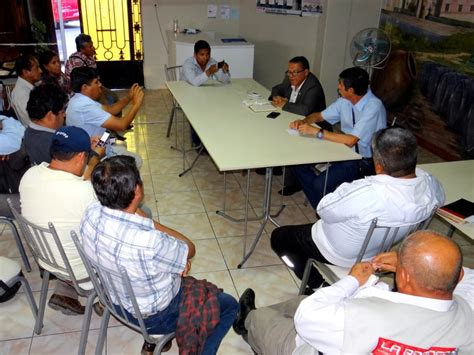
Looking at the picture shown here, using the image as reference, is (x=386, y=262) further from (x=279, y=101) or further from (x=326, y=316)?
(x=279, y=101)

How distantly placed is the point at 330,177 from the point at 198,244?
104 centimetres

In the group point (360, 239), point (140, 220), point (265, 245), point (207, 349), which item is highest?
point (140, 220)

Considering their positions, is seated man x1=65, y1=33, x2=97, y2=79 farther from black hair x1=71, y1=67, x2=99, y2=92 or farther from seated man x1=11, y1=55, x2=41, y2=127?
black hair x1=71, y1=67, x2=99, y2=92

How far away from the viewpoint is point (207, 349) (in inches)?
78.3

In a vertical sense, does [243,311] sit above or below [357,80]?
below

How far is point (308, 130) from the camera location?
10.4ft

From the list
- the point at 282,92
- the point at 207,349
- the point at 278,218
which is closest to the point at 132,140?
the point at 282,92

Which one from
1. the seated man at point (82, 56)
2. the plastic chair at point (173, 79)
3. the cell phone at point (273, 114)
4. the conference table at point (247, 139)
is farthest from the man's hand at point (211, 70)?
the seated man at point (82, 56)

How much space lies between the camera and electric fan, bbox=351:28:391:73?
4.26 meters

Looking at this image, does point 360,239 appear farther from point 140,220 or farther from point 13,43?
point 13,43

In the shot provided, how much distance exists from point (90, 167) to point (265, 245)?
134 cm

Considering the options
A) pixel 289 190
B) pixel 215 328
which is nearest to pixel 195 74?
pixel 289 190

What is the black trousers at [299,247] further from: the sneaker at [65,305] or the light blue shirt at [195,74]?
the light blue shirt at [195,74]

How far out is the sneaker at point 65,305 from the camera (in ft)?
8.34
